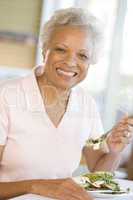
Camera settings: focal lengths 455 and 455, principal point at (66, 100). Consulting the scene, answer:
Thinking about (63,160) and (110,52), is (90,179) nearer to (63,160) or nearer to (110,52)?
(63,160)

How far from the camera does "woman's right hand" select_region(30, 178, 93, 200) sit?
1329mm

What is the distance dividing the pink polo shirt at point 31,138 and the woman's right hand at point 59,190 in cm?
20

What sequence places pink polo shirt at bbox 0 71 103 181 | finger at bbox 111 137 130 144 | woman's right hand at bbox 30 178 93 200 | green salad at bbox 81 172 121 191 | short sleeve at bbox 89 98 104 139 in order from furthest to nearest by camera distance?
1. short sleeve at bbox 89 98 104 139
2. finger at bbox 111 137 130 144
3. pink polo shirt at bbox 0 71 103 181
4. green salad at bbox 81 172 121 191
5. woman's right hand at bbox 30 178 93 200

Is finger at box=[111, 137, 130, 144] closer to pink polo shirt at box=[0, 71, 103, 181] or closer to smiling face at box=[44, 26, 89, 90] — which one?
pink polo shirt at box=[0, 71, 103, 181]

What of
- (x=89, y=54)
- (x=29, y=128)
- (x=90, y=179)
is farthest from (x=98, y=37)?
(x=90, y=179)

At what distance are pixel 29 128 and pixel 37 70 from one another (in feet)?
0.81

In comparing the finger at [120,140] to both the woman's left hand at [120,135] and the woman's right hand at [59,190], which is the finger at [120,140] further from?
the woman's right hand at [59,190]

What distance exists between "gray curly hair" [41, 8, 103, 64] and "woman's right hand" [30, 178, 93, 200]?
50 centimetres

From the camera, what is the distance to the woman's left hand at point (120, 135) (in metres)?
1.62

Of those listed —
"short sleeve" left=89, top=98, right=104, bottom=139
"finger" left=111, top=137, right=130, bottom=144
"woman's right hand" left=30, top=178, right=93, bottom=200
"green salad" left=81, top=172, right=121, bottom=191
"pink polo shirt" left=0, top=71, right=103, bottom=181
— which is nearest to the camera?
"woman's right hand" left=30, top=178, right=93, bottom=200

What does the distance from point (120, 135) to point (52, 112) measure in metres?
0.26

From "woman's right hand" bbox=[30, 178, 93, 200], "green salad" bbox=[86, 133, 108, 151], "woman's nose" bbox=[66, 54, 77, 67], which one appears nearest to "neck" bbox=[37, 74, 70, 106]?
"woman's nose" bbox=[66, 54, 77, 67]

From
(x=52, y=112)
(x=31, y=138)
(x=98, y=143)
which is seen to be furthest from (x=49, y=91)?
(x=98, y=143)

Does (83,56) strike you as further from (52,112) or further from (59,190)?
(59,190)
